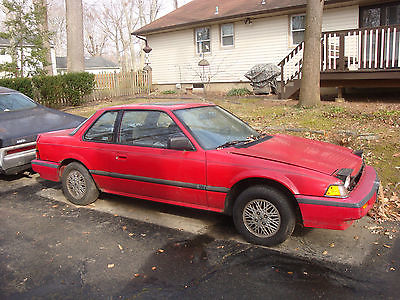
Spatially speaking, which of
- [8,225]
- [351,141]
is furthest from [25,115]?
[351,141]

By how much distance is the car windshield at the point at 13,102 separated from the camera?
8.13 metres

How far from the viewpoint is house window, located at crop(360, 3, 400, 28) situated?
1417cm

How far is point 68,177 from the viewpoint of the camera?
566 centimetres

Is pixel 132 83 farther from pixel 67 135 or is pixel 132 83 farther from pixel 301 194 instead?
pixel 301 194

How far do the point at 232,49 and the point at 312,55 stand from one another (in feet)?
27.1

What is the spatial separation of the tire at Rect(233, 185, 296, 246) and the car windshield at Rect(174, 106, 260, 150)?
2.53 feet

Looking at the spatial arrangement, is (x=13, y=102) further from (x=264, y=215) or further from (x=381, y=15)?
(x=381, y=15)

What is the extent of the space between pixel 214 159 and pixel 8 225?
2957mm

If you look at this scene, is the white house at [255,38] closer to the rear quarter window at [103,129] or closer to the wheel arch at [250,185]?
the rear quarter window at [103,129]

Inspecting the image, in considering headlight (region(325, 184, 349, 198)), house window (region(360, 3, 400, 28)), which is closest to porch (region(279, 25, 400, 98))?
house window (region(360, 3, 400, 28))

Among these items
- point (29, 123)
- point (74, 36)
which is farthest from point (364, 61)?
point (74, 36)

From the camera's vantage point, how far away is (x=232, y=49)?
61.6ft

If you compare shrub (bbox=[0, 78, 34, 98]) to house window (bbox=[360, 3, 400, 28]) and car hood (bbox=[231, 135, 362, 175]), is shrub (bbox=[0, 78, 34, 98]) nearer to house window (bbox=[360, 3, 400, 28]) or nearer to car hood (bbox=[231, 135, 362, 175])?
→ car hood (bbox=[231, 135, 362, 175])

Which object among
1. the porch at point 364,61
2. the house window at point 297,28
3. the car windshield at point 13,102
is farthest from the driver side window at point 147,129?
the house window at point 297,28
